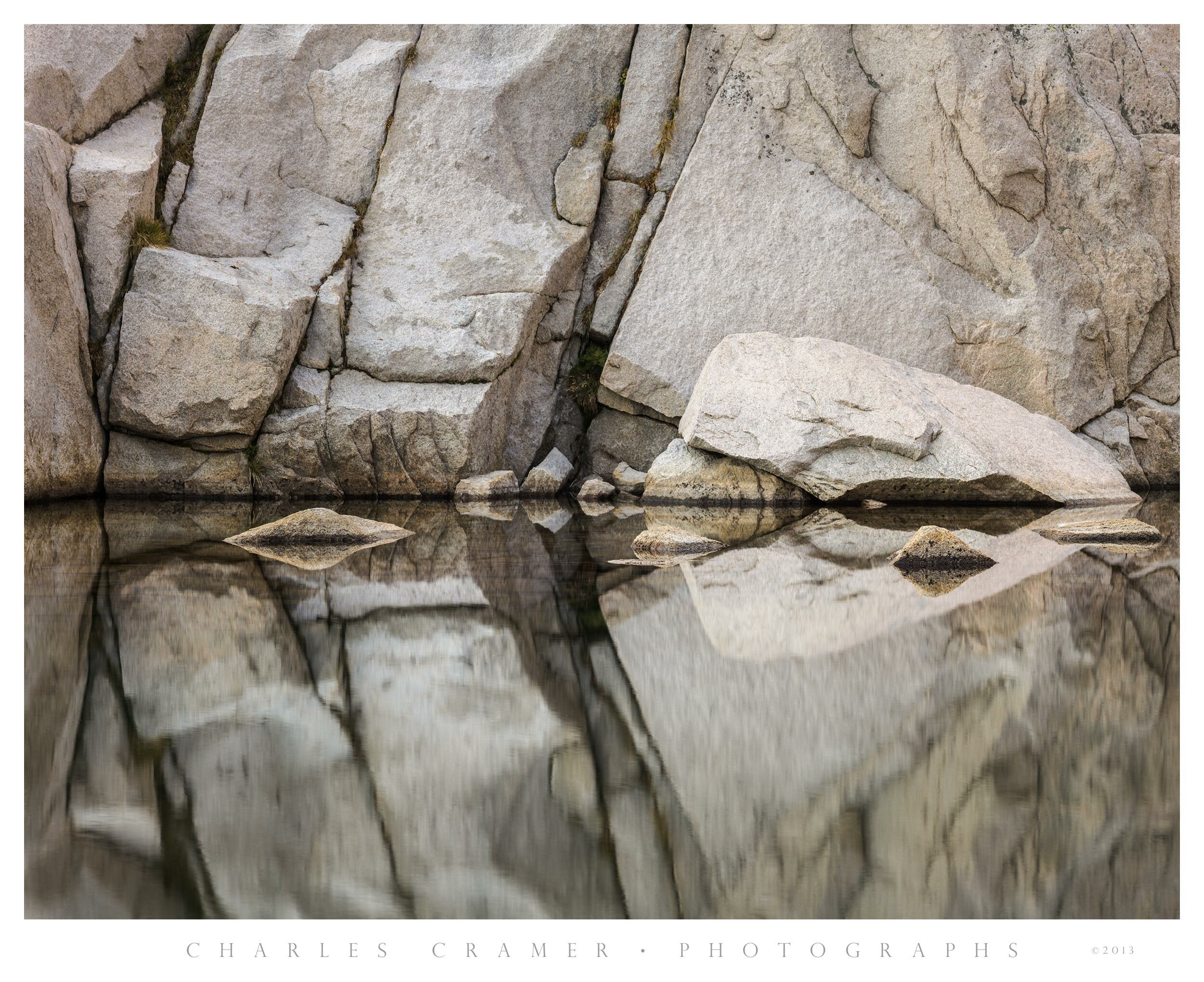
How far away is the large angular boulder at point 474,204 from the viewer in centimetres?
840

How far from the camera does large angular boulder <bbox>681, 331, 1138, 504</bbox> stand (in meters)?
Answer: 7.27

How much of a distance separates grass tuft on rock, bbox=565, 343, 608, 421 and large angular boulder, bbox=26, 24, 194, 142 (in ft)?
13.8

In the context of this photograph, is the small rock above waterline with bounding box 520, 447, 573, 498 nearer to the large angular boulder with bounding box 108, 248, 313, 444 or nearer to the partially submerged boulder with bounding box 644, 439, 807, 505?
the partially submerged boulder with bounding box 644, 439, 807, 505

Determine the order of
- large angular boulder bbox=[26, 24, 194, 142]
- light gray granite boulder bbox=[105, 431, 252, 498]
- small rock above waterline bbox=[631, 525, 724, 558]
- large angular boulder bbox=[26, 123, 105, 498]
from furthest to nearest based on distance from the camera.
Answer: light gray granite boulder bbox=[105, 431, 252, 498] → large angular boulder bbox=[26, 24, 194, 142] → large angular boulder bbox=[26, 123, 105, 498] → small rock above waterline bbox=[631, 525, 724, 558]

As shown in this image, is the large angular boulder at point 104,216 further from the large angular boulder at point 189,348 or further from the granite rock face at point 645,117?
the granite rock face at point 645,117

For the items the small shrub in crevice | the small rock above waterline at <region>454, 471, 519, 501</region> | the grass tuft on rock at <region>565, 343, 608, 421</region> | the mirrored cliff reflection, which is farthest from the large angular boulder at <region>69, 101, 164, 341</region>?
the mirrored cliff reflection

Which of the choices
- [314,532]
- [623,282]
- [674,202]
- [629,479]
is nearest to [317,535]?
[314,532]

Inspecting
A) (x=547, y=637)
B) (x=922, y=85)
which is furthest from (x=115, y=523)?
(x=922, y=85)

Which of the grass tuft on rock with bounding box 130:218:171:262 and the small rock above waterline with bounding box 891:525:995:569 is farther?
the grass tuft on rock with bounding box 130:218:171:262

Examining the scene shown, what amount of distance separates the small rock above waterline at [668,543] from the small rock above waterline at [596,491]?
11.2 feet

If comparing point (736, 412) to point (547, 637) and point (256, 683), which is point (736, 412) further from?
point (256, 683)

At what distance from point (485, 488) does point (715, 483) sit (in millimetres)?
1830

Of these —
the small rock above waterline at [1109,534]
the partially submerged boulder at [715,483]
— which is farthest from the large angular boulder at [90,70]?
the small rock above waterline at [1109,534]

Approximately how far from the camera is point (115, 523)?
5816 millimetres
